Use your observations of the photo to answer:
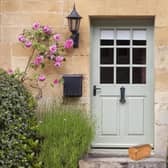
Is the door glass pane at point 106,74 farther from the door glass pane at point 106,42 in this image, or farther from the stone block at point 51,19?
the stone block at point 51,19

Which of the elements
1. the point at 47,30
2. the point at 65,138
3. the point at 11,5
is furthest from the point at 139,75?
the point at 11,5

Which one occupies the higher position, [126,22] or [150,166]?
[126,22]

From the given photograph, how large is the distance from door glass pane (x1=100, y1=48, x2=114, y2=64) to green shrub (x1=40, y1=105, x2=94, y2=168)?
1.15m

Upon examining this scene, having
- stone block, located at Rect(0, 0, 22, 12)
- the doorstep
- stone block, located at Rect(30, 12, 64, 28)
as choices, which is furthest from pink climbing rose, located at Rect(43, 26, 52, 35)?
the doorstep

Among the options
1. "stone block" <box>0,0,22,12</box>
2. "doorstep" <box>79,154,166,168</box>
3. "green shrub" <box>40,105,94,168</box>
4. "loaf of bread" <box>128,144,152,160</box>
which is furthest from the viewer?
"stone block" <box>0,0,22,12</box>

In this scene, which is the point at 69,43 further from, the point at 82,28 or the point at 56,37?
the point at 82,28

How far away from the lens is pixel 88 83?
6.73 meters

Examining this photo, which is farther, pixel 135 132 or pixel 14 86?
pixel 135 132

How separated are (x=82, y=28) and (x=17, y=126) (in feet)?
6.39

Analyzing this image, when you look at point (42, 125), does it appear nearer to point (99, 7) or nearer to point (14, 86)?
point (14, 86)

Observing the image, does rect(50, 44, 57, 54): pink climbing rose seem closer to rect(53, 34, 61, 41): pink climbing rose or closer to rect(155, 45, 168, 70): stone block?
rect(53, 34, 61, 41): pink climbing rose

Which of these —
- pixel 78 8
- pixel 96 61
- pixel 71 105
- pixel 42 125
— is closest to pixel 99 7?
pixel 78 8

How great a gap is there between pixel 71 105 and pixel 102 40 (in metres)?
1.14

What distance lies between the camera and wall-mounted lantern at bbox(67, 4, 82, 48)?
652 centimetres
